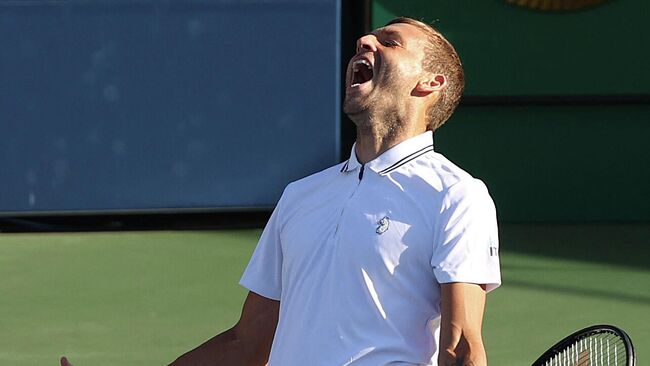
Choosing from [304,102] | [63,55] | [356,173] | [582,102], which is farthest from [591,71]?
[356,173]

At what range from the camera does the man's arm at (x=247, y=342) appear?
9.84 feet

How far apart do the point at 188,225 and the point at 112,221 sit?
44 centimetres

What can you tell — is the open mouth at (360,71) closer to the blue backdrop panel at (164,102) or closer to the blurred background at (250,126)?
the blurred background at (250,126)

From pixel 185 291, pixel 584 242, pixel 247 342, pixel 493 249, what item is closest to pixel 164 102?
pixel 185 291

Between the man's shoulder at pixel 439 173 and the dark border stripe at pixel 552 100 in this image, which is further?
the dark border stripe at pixel 552 100

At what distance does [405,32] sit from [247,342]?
730 millimetres

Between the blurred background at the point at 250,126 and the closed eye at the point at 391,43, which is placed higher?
the closed eye at the point at 391,43

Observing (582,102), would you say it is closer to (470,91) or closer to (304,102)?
(470,91)

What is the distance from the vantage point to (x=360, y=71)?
2814mm

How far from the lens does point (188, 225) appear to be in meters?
8.30

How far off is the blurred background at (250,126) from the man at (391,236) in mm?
4163

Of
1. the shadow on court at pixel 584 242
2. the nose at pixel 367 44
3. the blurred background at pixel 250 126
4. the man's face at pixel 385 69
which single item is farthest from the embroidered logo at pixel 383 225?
the shadow on court at pixel 584 242

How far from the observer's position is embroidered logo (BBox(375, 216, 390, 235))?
2.67m

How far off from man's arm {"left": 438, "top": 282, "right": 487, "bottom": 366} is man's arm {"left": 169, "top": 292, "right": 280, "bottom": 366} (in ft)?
1.80
